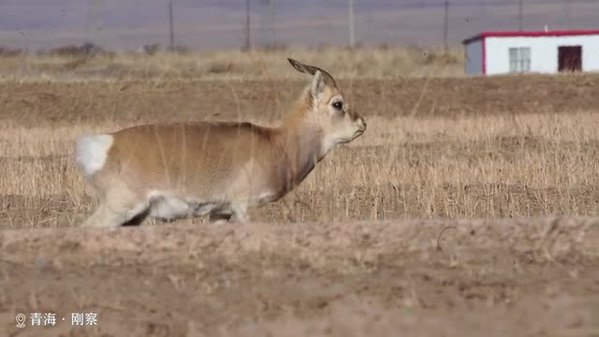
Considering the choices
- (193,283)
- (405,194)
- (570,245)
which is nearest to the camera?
(193,283)

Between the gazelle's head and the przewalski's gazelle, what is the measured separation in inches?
32.8

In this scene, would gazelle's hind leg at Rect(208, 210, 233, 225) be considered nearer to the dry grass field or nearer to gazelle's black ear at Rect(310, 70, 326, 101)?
the dry grass field

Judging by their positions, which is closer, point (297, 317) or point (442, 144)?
point (297, 317)

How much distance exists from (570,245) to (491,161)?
9.20m

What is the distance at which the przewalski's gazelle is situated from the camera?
30.2 ft

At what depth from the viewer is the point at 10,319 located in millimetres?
6156

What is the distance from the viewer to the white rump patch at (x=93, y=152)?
9.24 meters

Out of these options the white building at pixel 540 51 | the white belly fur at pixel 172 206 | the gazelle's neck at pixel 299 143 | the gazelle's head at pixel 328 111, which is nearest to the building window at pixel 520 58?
the white building at pixel 540 51

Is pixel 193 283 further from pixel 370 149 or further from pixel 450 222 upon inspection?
pixel 370 149

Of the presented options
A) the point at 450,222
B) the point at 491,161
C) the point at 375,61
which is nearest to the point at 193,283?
the point at 450,222

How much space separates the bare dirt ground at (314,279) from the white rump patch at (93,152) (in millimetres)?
1723

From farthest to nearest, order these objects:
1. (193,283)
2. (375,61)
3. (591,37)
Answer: (375,61) → (591,37) → (193,283)

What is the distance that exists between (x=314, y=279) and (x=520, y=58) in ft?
169

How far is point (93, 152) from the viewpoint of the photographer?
30.4ft
